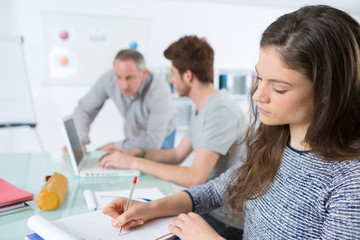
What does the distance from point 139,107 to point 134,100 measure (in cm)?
6

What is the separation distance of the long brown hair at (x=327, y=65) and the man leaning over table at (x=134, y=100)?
143 centimetres

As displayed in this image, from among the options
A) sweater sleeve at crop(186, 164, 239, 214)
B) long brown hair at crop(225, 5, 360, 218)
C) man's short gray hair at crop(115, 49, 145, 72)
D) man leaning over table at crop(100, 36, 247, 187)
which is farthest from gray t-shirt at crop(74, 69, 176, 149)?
long brown hair at crop(225, 5, 360, 218)

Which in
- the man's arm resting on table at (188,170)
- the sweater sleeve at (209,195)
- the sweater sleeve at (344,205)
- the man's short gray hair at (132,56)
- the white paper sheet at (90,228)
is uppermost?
the man's short gray hair at (132,56)

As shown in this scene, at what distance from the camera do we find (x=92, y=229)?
82 centimetres

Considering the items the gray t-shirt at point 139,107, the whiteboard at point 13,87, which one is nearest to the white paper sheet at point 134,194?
the gray t-shirt at point 139,107

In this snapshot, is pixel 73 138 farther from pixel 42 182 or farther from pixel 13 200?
pixel 13 200

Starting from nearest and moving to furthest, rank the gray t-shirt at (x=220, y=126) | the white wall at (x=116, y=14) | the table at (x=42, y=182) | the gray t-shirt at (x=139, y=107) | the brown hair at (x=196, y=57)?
the table at (x=42, y=182)
the gray t-shirt at (x=220, y=126)
the brown hair at (x=196, y=57)
the gray t-shirt at (x=139, y=107)
the white wall at (x=116, y=14)

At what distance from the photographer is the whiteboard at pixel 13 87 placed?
2.66 m

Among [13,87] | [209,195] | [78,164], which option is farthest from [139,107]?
[209,195]

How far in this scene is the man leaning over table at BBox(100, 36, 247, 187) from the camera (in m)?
1.43

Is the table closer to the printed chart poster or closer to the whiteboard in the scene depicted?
the whiteboard

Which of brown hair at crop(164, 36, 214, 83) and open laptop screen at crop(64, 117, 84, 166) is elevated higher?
brown hair at crop(164, 36, 214, 83)

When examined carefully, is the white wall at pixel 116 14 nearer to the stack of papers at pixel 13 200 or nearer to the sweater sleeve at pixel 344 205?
the stack of papers at pixel 13 200

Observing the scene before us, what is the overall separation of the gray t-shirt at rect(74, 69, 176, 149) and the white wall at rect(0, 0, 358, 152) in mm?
1556
